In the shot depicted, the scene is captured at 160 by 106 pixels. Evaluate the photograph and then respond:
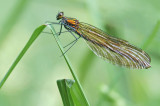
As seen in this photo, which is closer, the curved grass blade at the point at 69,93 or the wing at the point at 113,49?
the curved grass blade at the point at 69,93

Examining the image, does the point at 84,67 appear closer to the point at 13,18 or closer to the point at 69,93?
the point at 13,18

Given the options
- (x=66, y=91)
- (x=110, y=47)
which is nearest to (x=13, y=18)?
(x=110, y=47)

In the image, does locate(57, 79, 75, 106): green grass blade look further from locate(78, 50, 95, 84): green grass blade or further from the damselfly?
locate(78, 50, 95, 84): green grass blade

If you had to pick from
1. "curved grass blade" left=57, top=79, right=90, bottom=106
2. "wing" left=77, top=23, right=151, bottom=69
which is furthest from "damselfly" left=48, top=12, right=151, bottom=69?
"curved grass blade" left=57, top=79, right=90, bottom=106

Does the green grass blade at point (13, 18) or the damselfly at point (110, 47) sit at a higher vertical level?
the green grass blade at point (13, 18)

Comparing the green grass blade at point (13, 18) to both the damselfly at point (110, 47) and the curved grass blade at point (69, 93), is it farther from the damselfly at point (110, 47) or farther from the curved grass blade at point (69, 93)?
the curved grass blade at point (69, 93)

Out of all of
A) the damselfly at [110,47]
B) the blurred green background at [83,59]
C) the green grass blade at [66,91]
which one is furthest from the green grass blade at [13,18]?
the green grass blade at [66,91]

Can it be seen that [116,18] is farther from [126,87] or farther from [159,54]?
[126,87]
